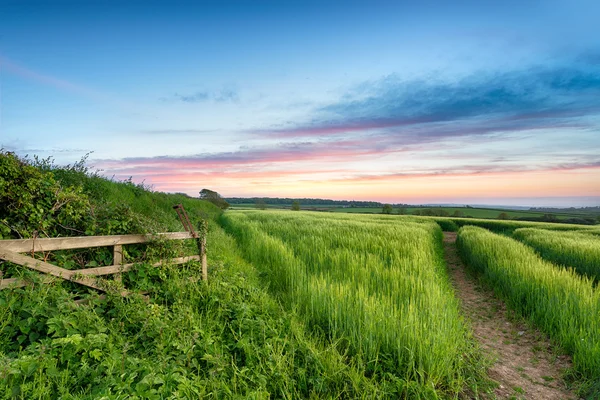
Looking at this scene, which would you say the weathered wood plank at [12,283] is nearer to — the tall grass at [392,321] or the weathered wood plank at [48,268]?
the weathered wood plank at [48,268]

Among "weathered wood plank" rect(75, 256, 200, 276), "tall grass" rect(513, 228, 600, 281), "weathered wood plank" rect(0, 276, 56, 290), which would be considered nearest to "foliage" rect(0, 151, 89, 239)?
"weathered wood plank" rect(0, 276, 56, 290)

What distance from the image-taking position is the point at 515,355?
18.3 ft

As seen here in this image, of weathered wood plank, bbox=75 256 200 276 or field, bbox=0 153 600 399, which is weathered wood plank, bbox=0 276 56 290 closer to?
field, bbox=0 153 600 399

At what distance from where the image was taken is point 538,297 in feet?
23.2

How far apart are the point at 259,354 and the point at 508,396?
11.7ft

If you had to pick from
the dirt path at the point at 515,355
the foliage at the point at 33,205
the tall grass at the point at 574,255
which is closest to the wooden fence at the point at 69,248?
the foliage at the point at 33,205

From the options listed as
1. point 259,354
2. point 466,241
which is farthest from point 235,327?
point 466,241

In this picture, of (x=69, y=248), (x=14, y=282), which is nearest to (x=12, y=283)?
(x=14, y=282)

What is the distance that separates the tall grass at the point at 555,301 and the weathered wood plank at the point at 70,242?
7.71 m

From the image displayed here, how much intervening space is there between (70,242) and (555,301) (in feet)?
32.2

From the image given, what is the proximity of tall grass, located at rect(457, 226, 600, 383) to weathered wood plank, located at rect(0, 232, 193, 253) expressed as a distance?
25.3 feet

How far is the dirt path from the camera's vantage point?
4512 mm

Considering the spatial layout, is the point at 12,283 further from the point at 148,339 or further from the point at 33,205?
the point at 148,339

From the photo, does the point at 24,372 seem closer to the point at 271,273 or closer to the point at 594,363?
the point at 271,273
